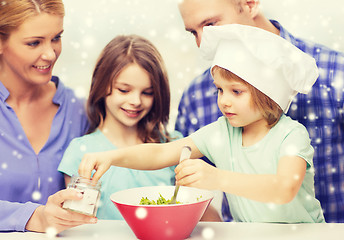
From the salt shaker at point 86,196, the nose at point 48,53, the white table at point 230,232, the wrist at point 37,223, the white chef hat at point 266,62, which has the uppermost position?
the nose at point 48,53

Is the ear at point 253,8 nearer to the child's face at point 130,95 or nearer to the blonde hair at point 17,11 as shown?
the child's face at point 130,95

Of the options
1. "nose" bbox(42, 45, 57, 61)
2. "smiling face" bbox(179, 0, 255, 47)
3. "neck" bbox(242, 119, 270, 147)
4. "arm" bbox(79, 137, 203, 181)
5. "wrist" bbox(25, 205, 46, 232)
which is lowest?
"wrist" bbox(25, 205, 46, 232)

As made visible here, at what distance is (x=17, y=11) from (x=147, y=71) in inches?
18.4

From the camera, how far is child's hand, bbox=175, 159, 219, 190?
89 cm

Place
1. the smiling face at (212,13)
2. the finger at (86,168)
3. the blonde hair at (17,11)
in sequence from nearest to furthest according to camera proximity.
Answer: the finger at (86,168)
the blonde hair at (17,11)
the smiling face at (212,13)

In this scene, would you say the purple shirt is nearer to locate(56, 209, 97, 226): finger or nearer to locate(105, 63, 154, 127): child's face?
locate(105, 63, 154, 127): child's face

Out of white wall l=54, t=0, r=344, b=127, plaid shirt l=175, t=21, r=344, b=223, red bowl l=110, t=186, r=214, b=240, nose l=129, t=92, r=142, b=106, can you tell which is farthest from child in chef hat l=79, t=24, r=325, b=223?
white wall l=54, t=0, r=344, b=127

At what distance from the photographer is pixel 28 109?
151 cm

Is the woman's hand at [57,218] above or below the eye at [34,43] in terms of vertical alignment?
below

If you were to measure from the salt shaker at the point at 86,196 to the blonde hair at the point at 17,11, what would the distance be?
0.68 meters

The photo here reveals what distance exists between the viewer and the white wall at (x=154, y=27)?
69.7 inches

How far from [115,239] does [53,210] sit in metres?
0.17

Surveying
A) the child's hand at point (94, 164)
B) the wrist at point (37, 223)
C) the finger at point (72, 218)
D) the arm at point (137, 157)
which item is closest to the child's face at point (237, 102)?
the arm at point (137, 157)

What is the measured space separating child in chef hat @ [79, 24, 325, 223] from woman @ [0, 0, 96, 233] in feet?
1.41
